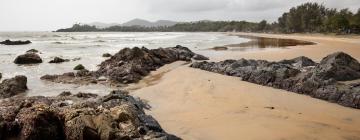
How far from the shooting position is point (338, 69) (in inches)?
561

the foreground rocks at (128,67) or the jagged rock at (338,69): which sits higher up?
the jagged rock at (338,69)

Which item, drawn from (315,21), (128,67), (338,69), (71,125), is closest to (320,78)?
(338,69)

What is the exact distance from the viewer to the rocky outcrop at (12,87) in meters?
14.0

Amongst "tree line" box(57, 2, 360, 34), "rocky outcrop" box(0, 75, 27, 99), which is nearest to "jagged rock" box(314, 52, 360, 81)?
"rocky outcrop" box(0, 75, 27, 99)

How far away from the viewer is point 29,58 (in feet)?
88.6

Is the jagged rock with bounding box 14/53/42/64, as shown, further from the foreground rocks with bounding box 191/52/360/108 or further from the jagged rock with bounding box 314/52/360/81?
the jagged rock with bounding box 314/52/360/81

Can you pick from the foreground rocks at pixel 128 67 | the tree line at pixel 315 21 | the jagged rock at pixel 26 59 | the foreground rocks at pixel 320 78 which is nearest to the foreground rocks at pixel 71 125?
the foreground rocks at pixel 320 78

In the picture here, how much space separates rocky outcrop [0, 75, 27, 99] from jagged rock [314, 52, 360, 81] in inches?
456

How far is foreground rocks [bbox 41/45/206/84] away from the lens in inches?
697

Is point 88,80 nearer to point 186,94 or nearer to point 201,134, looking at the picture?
point 186,94

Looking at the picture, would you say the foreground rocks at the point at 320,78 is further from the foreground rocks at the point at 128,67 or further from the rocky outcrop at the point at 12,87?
the rocky outcrop at the point at 12,87

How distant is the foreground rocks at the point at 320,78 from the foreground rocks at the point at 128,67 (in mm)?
4955

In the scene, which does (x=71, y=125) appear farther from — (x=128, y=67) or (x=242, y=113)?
(x=128, y=67)

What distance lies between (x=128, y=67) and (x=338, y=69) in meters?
9.97
